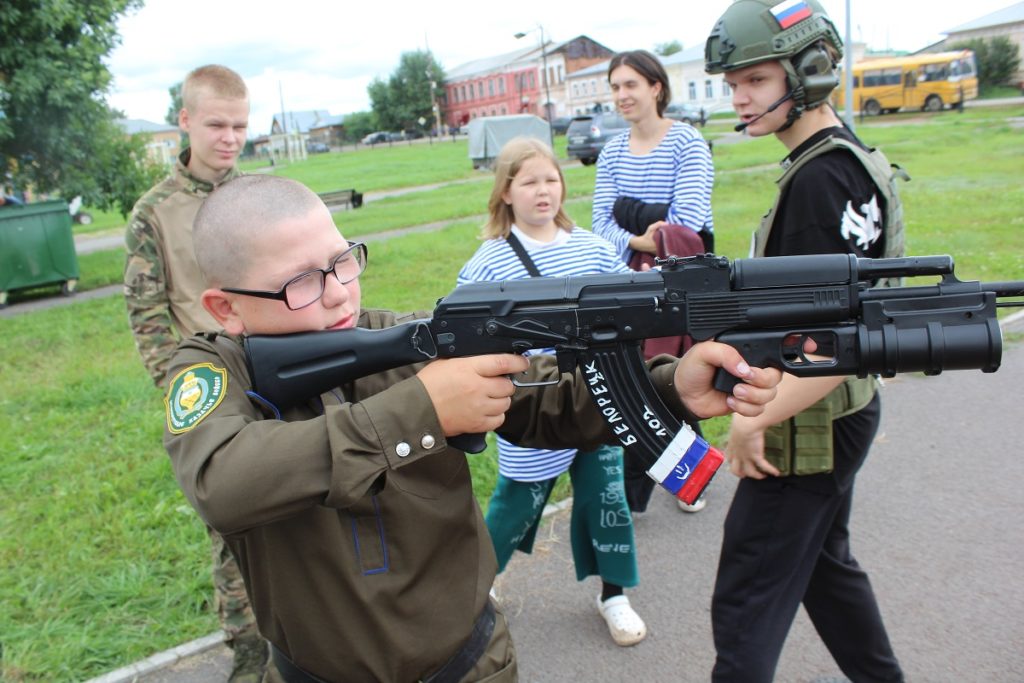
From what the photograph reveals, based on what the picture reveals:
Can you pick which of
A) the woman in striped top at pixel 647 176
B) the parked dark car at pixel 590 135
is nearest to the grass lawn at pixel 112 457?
the woman in striped top at pixel 647 176

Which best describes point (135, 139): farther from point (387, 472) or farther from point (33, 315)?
point (387, 472)

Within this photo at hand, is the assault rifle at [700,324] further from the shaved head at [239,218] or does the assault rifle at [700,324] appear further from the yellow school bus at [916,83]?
the yellow school bus at [916,83]

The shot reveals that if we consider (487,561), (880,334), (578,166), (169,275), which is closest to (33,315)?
(169,275)

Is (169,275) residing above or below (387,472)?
above

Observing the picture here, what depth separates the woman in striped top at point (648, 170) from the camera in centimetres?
446

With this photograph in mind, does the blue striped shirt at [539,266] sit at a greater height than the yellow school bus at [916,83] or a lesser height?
lesser

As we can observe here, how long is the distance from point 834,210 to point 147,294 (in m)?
2.75

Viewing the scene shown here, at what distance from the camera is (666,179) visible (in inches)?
179

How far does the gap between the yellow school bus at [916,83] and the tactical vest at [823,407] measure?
40.6m

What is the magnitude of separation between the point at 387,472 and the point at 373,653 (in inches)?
19.5

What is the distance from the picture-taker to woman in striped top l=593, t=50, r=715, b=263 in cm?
446

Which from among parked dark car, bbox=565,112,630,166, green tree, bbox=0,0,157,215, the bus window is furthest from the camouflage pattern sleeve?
the bus window

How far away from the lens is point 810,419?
238 cm

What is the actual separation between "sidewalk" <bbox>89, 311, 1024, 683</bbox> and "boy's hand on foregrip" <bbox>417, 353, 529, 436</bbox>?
6.57ft
